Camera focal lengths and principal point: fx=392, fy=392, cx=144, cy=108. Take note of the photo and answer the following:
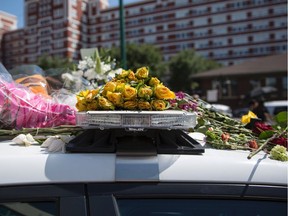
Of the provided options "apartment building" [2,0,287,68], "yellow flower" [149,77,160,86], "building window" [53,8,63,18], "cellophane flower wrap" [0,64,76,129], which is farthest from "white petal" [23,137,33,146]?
"apartment building" [2,0,287,68]

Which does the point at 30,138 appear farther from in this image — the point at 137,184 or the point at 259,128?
the point at 259,128

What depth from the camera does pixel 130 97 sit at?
1.38 meters

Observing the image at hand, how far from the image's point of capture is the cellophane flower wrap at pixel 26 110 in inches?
69.9

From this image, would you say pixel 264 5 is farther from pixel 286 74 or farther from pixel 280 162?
→ pixel 280 162

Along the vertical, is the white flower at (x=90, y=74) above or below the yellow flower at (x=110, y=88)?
above

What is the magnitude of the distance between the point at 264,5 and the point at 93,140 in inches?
2895

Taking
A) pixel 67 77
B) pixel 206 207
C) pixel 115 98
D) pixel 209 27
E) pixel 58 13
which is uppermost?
pixel 209 27

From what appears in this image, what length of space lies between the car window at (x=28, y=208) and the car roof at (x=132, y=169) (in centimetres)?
6

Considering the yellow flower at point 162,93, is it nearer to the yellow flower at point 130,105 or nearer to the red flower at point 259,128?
the yellow flower at point 130,105

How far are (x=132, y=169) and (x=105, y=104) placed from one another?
0.30 meters

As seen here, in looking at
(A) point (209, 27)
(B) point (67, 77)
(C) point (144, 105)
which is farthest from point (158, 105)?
(A) point (209, 27)

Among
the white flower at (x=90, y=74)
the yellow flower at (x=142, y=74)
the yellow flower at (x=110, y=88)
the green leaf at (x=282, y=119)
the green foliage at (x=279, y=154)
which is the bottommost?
the green foliage at (x=279, y=154)

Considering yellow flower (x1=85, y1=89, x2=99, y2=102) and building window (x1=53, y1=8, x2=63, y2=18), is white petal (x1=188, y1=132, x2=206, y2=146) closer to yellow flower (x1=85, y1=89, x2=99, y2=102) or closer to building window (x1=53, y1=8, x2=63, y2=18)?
yellow flower (x1=85, y1=89, x2=99, y2=102)

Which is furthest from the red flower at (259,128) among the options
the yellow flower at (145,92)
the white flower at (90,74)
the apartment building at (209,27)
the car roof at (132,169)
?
the apartment building at (209,27)
